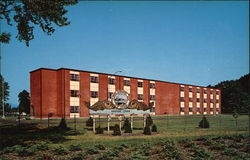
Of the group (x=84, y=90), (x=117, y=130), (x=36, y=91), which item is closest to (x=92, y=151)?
(x=117, y=130)


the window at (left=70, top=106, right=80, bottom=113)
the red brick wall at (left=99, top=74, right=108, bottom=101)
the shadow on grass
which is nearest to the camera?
the shadow on grass

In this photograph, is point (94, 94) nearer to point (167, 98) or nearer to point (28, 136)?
point (167, 98)

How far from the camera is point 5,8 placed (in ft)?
50.6

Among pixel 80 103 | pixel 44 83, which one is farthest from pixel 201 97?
pixel 44 83

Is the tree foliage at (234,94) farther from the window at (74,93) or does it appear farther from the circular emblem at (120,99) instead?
the circular emblem at (120,99)

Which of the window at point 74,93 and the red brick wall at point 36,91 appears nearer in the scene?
the red brick wall at point 36,91

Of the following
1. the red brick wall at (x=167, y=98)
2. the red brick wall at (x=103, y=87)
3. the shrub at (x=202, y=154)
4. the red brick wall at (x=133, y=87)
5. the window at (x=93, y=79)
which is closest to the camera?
the shrub at (x=202, y=154)

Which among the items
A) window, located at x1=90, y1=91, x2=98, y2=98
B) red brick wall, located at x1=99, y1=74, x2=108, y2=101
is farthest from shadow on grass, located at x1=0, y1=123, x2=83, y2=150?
red brick wall, located at x1=99, y1=74, x2=108, y2=101

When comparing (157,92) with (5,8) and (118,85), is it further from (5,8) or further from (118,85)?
(5,8)

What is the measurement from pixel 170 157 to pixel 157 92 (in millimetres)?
55324

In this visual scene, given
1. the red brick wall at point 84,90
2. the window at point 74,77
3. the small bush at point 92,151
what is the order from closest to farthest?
the small bush at point 92,151 < the window at point 74,77 < the red brick wall at point 84,90

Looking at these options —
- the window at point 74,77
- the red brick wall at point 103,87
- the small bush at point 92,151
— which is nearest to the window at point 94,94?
the red brick wall at point 103,87

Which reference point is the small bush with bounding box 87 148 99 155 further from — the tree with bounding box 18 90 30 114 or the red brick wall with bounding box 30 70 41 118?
the tree with bounding box 18 90 30 114

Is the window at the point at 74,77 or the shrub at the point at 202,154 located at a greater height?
the window at the point at 74,77
